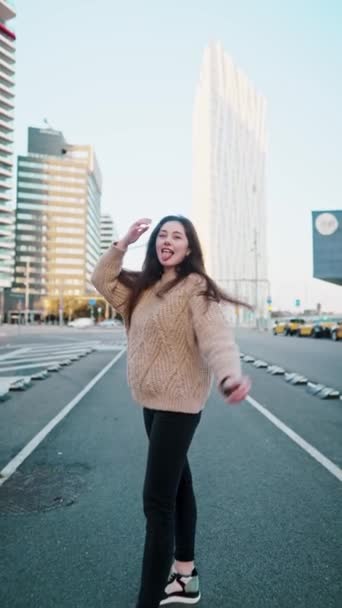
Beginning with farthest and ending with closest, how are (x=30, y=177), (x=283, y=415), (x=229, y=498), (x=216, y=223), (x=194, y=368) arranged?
(x=30, y=177), (x=216, y=223), (x=283, y=415), (x=229, y=498), (x=194, y=368)

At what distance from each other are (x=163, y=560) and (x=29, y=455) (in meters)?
3.10

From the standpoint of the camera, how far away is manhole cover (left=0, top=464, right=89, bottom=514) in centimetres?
331

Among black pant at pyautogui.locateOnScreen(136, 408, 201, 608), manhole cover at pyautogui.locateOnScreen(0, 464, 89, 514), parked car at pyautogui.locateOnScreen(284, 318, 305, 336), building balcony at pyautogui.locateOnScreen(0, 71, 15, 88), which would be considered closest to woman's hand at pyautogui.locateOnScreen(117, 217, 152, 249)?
black pant at pyautogui.locateOnScreen(136, 408, 201, 608)

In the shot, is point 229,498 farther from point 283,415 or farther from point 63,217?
point 63,217

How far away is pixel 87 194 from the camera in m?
136

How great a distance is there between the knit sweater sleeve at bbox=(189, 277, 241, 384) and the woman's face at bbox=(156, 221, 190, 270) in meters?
0.24

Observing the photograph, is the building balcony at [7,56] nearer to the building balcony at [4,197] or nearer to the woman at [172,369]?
the building balcony at [4,197]

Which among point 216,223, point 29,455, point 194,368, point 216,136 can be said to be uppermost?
point 216,136

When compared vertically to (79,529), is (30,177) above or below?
above

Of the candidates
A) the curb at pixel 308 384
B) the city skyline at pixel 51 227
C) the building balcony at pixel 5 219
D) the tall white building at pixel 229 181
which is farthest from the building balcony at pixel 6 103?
the curb at pixel 308 384

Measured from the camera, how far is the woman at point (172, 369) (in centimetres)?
195

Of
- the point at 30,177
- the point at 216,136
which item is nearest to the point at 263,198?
the point at 216,136

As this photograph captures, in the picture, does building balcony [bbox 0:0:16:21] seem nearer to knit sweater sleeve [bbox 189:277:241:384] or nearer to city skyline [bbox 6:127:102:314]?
city skyline [bbox 6:127:102:314]

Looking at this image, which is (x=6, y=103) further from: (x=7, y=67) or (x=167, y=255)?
(x=167, y=255)
